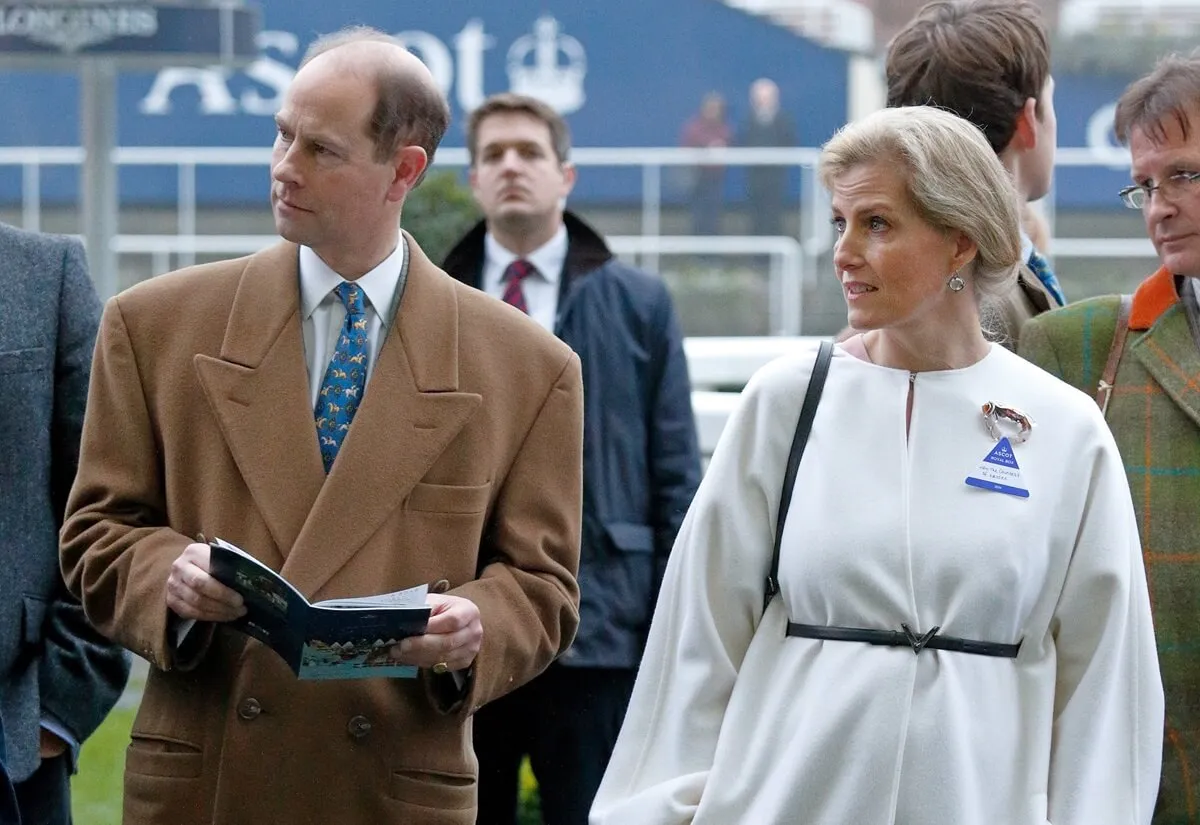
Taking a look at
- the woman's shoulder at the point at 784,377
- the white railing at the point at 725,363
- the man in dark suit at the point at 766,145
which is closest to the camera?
the woman's shoulder at the point at 784,377

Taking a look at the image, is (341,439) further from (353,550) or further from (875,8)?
(875,8)

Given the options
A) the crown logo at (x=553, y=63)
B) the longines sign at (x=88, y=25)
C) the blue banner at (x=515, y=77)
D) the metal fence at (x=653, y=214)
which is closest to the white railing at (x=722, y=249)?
the metal fence at (x=653, y=214)

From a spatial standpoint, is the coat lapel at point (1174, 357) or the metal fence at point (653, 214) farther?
the metal fence at point (653, 214)

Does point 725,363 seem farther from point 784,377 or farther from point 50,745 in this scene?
point 784,377

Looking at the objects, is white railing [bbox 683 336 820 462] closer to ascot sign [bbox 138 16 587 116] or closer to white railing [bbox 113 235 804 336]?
white railing [bbox 113 235 804 336]

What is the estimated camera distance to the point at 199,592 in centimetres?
300

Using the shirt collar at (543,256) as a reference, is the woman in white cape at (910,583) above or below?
below

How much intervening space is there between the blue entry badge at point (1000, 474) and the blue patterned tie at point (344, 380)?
1042 millimetres

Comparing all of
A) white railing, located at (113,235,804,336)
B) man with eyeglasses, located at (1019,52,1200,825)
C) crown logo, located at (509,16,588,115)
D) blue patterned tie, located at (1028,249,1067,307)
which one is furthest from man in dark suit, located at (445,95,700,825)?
crown logo, located at (509,16,588,115)

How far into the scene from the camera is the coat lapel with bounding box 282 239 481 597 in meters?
3.16

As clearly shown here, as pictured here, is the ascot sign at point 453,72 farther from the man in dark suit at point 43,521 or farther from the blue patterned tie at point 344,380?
the blue patterned tie at point 344,380

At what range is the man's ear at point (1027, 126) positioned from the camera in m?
3.91

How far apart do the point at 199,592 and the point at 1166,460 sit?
1.73 metres

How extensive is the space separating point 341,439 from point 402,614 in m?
0.49
